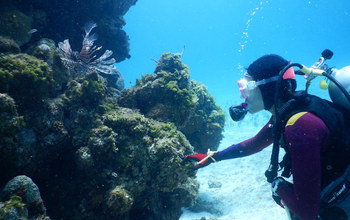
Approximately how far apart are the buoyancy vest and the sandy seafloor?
13.9ft

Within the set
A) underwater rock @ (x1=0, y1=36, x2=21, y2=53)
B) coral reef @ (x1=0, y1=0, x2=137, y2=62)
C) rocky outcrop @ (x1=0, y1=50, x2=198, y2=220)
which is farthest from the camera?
coral reef @ (x1=0, y1=0, x2=137, y2=62)

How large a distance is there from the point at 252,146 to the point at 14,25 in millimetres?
7626

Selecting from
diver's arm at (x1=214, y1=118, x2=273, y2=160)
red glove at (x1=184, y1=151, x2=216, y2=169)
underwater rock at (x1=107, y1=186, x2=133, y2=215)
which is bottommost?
underwater rock at (x1=107, y1=186, x2=133, y2=215)

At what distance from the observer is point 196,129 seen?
880 cm

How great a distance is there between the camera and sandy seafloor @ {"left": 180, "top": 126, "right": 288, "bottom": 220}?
261 inches

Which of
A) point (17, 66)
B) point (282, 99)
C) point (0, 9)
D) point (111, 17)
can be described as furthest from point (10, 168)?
point (111, 17)

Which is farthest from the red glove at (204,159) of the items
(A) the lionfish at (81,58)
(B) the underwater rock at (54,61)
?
(B) the underwater rock at (54,61)

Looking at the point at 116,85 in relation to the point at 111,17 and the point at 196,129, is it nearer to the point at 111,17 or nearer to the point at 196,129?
the point at 111,17

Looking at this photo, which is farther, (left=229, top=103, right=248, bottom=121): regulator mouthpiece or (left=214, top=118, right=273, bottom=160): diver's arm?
(left=214, top=118, right=273, bottom=160): diver's arm

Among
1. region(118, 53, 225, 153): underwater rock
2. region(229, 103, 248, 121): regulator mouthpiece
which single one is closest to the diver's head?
region(229, 103, 248, 121): regulator mouthpiece

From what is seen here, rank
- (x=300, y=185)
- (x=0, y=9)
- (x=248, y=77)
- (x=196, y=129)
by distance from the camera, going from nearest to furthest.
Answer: (x=300, y=185), (x=248, y=77), (x=0, y=9), (x=196, y=129)

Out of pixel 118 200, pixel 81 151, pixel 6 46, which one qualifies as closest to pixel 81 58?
pixel 6 46

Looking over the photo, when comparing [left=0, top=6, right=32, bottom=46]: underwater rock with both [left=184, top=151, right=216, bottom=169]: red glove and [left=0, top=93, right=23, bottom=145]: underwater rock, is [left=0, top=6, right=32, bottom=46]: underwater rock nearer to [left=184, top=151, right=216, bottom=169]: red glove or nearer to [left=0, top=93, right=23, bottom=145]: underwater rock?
[left=0, top=93, right=23, bottom=145]: underwater rock

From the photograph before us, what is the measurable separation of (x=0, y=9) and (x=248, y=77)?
26.0 ft
